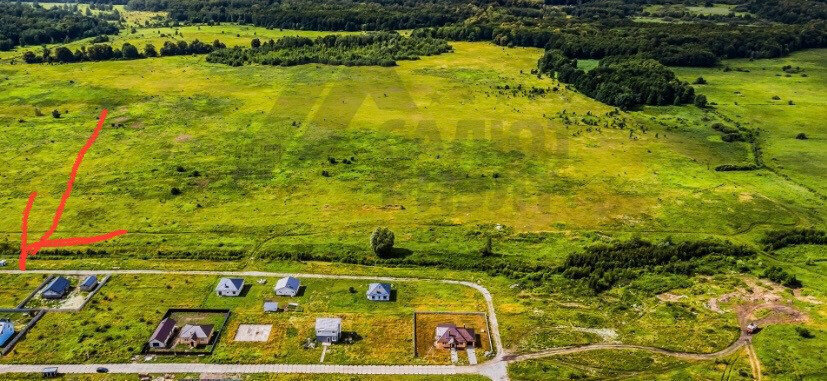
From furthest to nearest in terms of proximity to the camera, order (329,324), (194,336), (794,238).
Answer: (794,238), (329,324), (194,336)

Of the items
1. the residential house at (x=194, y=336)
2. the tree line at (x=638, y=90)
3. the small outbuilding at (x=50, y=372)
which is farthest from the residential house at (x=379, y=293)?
the tree line at (x=638, y=90)

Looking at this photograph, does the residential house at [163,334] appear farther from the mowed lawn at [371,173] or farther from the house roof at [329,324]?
the mowed lawn at [371,173]

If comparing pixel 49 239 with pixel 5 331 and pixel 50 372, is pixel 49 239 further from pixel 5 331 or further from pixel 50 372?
pixel 50 372

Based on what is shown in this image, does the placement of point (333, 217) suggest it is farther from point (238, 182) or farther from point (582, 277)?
point (582, 277)

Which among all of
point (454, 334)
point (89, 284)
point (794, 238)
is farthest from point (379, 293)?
point (794, 238)

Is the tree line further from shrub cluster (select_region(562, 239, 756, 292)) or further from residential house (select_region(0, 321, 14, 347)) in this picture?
residential house (select_region(0, 321, 14, 347))

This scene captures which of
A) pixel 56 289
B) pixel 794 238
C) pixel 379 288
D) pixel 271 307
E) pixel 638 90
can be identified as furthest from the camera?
pixel 638 90

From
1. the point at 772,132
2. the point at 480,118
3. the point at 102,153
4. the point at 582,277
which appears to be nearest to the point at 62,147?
the point at 102,153
